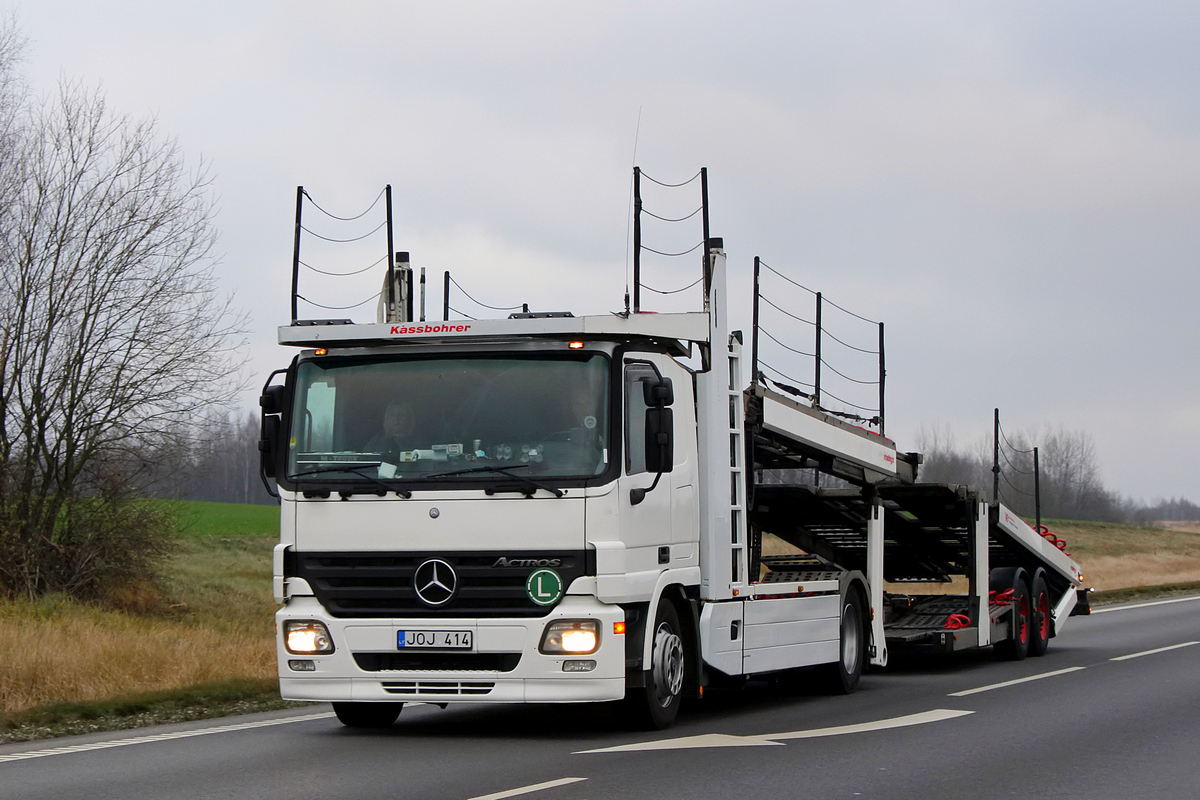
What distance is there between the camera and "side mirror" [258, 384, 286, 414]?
363 inches

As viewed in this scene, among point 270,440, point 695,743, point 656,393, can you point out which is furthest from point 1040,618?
point 270,440

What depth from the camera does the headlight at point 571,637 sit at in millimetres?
8758

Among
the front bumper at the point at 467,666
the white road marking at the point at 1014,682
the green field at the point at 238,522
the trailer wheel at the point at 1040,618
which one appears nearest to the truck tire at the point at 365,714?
the front bumper at the point at 467,666

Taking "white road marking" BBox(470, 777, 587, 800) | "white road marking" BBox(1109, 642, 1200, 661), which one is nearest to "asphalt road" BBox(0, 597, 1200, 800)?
"white road marking" BBox(470, 777, 587, 800)

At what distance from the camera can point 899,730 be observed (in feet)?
31.6

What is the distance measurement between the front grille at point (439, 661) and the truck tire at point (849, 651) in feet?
14.2

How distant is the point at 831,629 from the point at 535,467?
14.3ft

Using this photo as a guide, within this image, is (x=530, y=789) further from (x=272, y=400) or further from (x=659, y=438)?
(x=272, y=400)

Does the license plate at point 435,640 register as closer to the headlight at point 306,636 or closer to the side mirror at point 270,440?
the headlight at point 306,636

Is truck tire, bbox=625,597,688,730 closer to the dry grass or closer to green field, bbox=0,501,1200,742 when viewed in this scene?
green field, bbox=0,501,1200,742

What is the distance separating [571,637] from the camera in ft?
28.8

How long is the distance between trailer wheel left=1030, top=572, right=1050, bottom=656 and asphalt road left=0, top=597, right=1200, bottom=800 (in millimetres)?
4304

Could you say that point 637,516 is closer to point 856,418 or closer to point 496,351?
point 496,351

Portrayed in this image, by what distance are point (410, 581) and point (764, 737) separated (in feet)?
8.39
